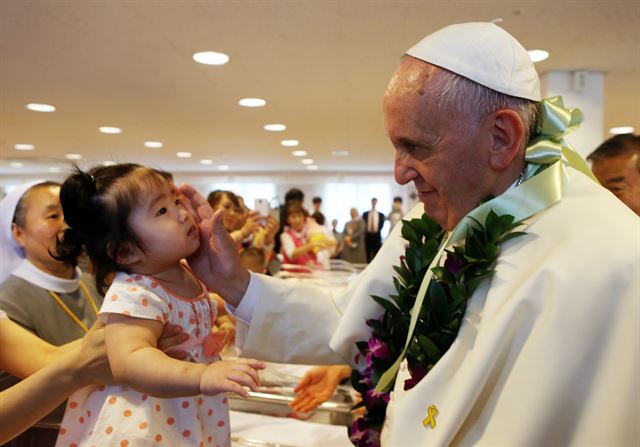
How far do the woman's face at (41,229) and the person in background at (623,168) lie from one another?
284cm

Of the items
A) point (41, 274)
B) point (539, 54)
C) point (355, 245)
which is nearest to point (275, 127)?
point (539, 54)

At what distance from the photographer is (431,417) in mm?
1134

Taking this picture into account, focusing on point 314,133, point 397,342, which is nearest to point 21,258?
point 397,342

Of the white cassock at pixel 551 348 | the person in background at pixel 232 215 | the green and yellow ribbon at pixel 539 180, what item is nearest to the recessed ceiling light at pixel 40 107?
the person in background at pixel 232 215

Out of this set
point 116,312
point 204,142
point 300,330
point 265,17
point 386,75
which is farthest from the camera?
point 204,142

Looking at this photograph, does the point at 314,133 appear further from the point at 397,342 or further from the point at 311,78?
the point at 397,342

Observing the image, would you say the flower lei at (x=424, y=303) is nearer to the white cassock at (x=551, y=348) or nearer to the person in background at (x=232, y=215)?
the white cassock at (x=551, y=348)

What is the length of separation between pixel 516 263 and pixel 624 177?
7.06ft

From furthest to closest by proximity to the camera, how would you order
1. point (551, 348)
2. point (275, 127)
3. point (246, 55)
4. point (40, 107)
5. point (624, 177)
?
point (275, 127) < point (40, 107) < point (246, 55) < point (624, 177) < point (551, 348)

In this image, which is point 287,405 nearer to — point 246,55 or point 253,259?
point 253,259

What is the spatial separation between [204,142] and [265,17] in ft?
24.5

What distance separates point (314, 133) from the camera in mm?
9711

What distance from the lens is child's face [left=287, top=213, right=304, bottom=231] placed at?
23.2 feet


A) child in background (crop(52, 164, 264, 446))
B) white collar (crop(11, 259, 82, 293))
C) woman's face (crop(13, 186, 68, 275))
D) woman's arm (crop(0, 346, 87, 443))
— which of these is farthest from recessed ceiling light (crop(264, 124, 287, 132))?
woman's arm (crop(0, 346, 87, 443))
